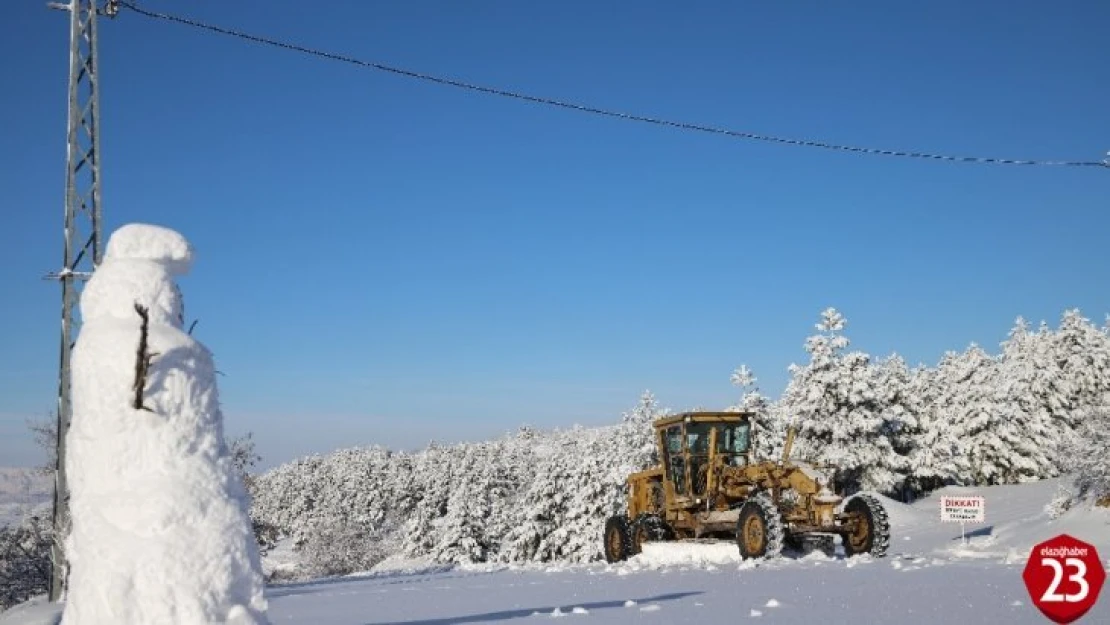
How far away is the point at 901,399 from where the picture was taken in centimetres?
4744

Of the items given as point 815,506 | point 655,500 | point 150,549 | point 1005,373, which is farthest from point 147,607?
point 1005,373

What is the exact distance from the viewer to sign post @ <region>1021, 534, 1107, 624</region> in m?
4.54

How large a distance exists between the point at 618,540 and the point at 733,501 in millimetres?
3688

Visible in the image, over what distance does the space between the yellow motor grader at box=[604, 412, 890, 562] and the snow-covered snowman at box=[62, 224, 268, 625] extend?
35.7 feet

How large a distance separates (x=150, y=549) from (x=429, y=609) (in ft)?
15.9

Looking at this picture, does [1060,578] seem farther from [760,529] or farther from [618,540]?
[618,540]

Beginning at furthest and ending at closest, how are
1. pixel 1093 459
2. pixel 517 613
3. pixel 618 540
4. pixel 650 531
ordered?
pixel 1093 459
pixel 618 540
pixel 650 531
pixel 517 613

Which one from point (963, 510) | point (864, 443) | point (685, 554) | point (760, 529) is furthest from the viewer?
point (864, 443)

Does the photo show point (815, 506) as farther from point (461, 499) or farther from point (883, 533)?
point (461, 499)

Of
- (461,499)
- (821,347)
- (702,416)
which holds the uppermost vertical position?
(821,347)

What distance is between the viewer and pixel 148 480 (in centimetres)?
621

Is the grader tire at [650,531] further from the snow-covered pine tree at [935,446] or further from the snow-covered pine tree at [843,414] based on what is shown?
the snow-covered pine tree at [935,446]

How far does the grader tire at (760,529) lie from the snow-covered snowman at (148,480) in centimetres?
1061

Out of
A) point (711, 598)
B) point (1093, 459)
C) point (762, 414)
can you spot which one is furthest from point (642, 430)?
point (711, 598)
